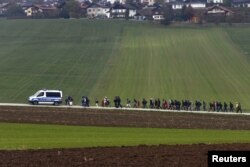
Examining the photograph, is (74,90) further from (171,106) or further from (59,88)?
(171,106)

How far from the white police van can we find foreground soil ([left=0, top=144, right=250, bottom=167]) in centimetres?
4040

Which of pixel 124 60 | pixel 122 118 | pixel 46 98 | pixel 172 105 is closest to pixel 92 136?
pixel 122 118

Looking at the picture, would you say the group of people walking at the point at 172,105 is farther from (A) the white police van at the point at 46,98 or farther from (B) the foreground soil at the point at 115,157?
(B) the foreground soil at the point at 115,157

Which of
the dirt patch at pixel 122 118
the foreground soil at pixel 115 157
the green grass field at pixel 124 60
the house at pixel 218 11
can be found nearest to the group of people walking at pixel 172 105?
the green grass field at pixel 124 60

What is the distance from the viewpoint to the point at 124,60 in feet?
363

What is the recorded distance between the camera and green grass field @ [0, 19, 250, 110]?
8669 centimetres

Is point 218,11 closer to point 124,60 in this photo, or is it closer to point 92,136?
point 124,60

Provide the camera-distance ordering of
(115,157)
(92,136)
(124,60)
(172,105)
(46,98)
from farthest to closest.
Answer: (124,60)
(46,98)
(172,105)
(92,136)
(115,157)

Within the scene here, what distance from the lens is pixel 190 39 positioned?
429 feet

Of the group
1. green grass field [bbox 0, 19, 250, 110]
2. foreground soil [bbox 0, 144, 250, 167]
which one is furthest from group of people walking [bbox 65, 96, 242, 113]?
foreground soil [bbox 0, 144, 250, 167]

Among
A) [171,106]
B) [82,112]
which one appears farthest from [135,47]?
[82,112]

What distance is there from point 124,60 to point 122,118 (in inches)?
2247

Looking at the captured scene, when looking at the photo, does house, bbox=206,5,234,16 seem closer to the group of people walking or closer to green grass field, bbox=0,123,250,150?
the group of people walking

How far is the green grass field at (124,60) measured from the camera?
86.7 m
